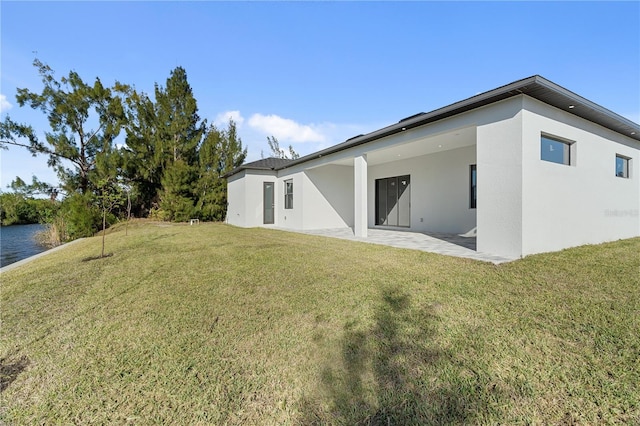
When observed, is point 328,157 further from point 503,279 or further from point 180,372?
point 180,372

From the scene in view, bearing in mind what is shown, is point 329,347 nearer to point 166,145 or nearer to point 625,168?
point 625,168

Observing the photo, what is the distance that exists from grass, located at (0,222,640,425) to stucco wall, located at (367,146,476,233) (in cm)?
559

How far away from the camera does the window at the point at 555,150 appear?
614cm

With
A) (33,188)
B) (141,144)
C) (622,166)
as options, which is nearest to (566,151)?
(622,166)

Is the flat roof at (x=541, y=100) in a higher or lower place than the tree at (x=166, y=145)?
lower

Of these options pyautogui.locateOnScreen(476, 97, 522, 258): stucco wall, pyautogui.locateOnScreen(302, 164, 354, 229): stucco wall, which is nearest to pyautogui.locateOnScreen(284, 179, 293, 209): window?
pyautogui.locateOnScreen(302, 164, 354, 229): stucco wall

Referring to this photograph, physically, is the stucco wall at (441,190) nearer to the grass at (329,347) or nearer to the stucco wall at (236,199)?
the grass at (329,347)

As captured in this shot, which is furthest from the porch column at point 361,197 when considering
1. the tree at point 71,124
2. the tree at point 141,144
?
the tree at point 71,124

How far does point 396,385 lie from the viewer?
2.12 metres

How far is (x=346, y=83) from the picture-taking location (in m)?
13.3

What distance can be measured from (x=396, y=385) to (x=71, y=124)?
71.0ft

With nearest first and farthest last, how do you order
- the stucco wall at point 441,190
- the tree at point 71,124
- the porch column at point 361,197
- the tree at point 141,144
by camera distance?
the porch column at point 361,197, the stucco wall at point 441,190, the tree at point 71,124, the tree at point 141,144

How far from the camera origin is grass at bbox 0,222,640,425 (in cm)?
192

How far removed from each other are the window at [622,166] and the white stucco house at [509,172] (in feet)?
0.10
